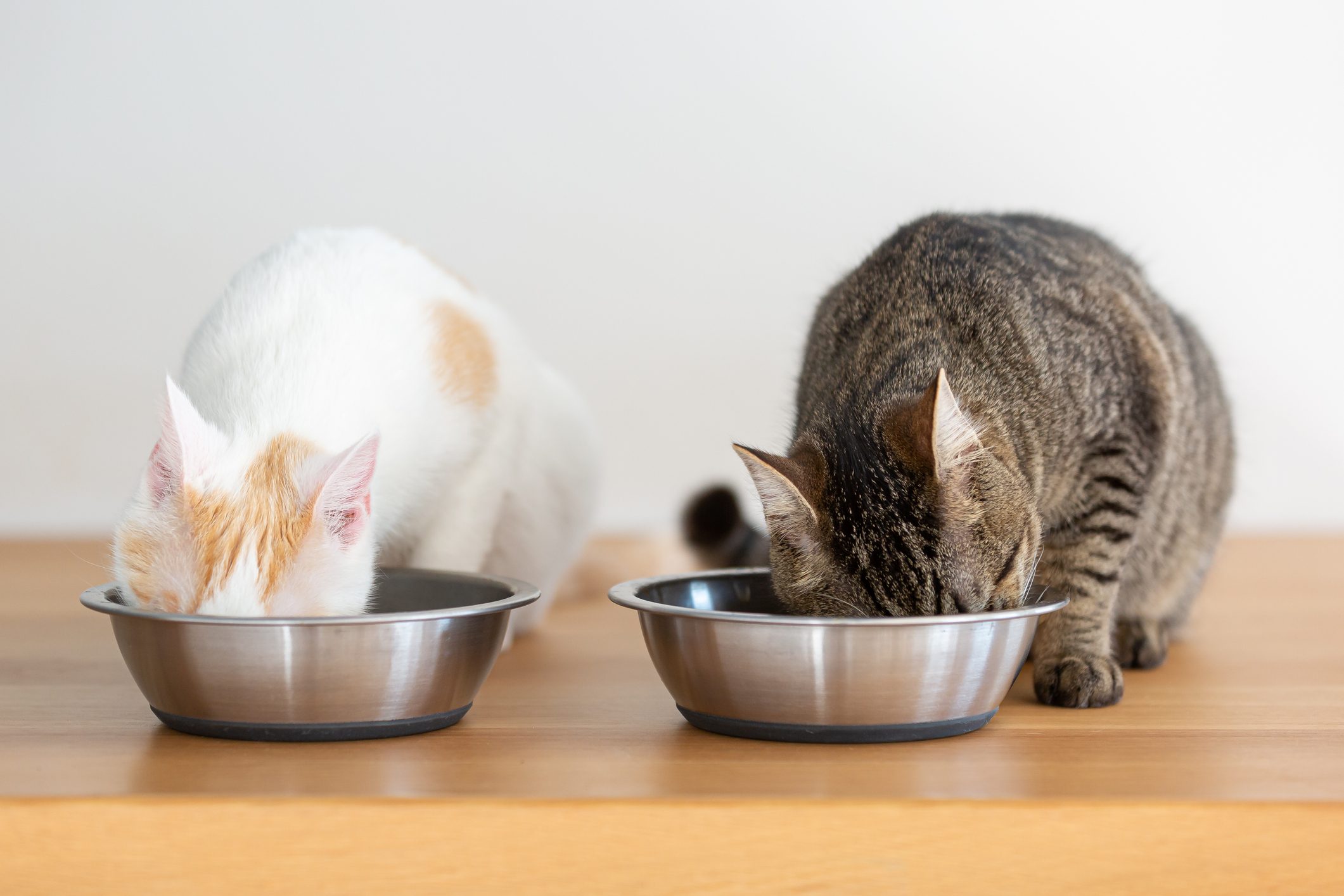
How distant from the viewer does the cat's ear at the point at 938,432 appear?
1.22m

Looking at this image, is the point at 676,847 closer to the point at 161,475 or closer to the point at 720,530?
the point at 161,475

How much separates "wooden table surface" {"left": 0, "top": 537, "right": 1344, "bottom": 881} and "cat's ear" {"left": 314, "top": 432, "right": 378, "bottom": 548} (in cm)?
24

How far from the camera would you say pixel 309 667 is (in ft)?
3.96

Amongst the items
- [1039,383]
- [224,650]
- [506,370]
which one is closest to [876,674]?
[1039,383]

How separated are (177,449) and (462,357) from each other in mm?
509

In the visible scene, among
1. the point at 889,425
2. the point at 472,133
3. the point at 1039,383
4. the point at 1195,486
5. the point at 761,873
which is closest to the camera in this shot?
the point at 761,873

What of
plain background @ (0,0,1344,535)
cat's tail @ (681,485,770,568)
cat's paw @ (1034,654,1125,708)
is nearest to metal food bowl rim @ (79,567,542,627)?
cat's paw @ (1034,654,1125,708)

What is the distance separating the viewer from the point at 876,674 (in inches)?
47.4

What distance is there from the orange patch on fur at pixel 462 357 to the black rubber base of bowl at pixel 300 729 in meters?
0.50

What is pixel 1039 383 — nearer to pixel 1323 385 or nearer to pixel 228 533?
pixel 228 533

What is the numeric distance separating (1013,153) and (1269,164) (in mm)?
738

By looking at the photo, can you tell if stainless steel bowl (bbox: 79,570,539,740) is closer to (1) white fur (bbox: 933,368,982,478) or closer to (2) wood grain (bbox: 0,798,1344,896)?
(2) wood grain (bbox: 0,798,1344,896)

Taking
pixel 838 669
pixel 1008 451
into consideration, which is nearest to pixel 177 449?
pixel 838 669

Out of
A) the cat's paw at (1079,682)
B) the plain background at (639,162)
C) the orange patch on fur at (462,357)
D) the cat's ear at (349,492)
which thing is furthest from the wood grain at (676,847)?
the plain background at (639,162)
